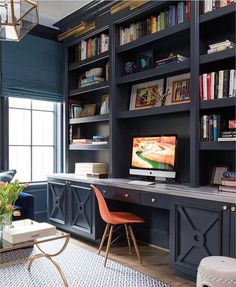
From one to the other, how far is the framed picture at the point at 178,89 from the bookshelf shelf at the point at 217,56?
374mm

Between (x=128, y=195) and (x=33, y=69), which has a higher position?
(x=33, y=69)

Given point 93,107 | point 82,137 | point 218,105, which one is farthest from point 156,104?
point 82,137

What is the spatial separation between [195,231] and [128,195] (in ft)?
2.65

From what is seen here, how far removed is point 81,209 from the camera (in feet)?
11.5

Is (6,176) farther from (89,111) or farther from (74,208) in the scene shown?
(89,111)

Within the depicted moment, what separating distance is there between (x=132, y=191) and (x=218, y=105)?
3.72ft

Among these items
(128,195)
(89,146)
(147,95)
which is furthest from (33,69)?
(128,195)

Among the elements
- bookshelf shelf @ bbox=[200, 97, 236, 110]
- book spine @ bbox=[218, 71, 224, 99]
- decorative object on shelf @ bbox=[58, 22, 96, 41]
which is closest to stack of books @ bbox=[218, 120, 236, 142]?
bookshelf shelf @ bbox=[200, 97, 236, 110]

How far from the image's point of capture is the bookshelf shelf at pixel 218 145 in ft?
7.93

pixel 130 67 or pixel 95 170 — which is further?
pixel 95 170

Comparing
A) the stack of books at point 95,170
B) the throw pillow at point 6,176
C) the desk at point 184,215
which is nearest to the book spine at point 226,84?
the desk at point 184,215

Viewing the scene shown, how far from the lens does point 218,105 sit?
2.50m

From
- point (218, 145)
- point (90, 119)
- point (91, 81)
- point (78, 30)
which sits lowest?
point (218, 145)

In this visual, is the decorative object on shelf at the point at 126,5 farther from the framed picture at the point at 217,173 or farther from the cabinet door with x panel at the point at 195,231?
the cabinet door with x panel at the point at 195,231
